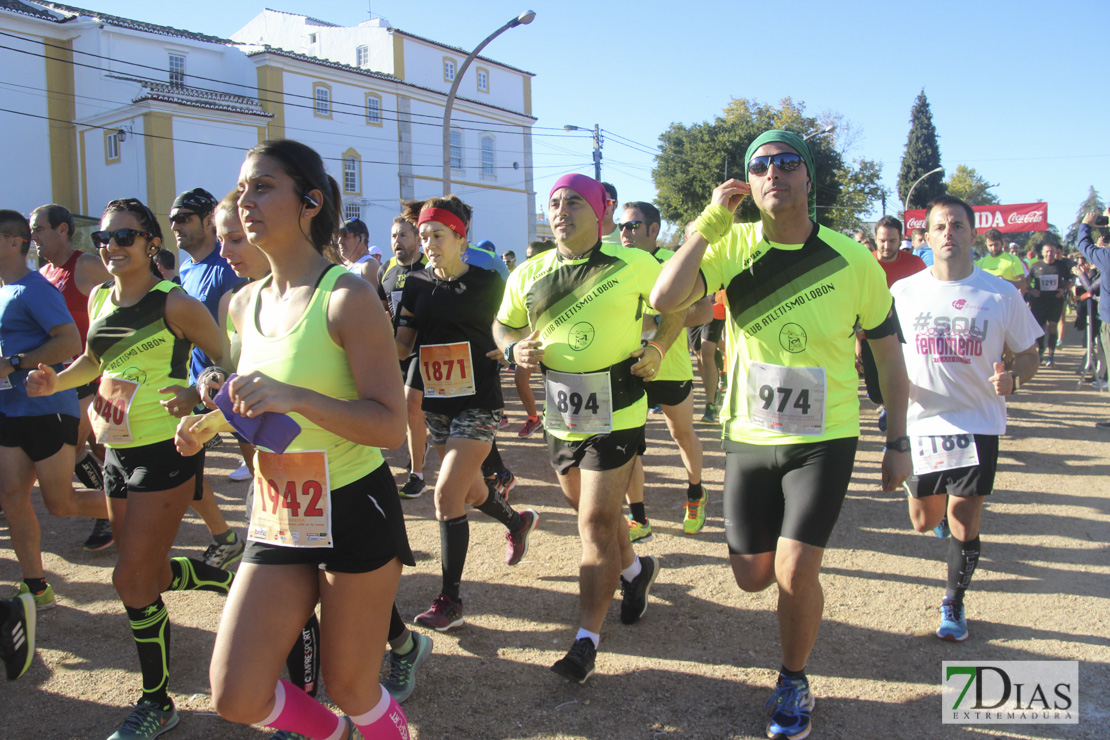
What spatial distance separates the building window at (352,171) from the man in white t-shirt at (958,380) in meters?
39.5

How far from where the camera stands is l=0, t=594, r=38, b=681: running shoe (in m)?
3.01

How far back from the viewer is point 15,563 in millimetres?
4895

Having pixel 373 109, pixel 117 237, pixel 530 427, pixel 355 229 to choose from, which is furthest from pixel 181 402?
pixel 373 109

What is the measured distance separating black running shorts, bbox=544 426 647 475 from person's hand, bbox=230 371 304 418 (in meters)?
1.70

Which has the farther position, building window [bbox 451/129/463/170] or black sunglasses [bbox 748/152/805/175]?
building window [bbox 451/129/463/170]

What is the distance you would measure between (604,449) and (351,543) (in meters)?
1.45

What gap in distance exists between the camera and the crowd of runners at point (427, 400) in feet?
7.03

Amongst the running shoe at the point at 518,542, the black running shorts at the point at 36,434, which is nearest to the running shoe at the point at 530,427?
the running shoe at the point at 518,542

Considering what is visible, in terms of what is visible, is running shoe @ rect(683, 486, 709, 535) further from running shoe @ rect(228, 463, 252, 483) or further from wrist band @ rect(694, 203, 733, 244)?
running shoe @ rect(228, 463, 252, 483)

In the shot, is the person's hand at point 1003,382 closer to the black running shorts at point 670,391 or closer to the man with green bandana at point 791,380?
the man with green bandana at point 791,380

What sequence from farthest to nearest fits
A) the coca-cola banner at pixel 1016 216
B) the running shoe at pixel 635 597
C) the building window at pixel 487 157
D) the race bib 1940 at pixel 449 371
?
the building window at pixel 487 157 → the coca-cola banner at pixel 1016 216 → the race bib 1940 at pixel 449 371 → the running shoe at pixel 635 597

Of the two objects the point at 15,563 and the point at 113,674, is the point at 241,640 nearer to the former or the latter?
the point at 113,674

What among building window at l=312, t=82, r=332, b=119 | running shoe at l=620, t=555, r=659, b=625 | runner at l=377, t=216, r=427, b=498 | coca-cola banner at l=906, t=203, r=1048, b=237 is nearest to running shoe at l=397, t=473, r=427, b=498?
runner at l=377, t=216, r=427, b=498

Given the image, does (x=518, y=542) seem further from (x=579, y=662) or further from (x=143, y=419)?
(x=143, y=419)
